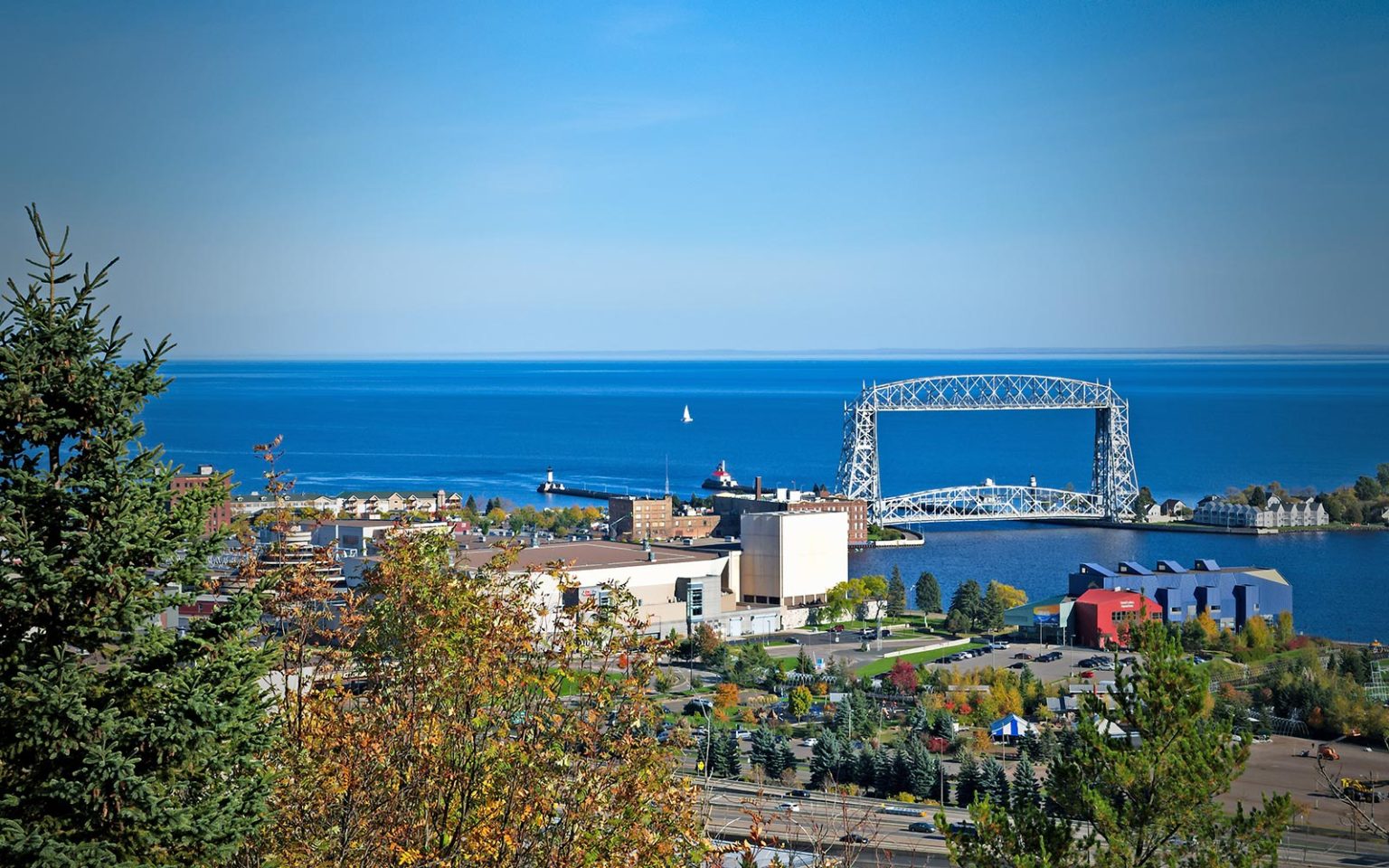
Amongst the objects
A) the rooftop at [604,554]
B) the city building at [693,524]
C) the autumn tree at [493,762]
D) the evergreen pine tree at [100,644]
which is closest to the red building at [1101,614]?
the rooftop at [604,554]

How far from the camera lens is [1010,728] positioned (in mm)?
12023

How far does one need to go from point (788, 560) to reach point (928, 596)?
189 centimetres

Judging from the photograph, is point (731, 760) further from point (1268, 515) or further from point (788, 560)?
point (1268, 515)

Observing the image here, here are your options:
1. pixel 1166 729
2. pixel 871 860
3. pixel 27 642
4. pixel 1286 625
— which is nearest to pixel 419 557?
pixel 27 642

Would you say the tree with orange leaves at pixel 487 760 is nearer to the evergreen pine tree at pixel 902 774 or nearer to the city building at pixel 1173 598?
the evergreen pine tree at pixel 902 774

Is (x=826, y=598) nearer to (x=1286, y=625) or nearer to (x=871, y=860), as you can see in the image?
(x=1286, y=625)

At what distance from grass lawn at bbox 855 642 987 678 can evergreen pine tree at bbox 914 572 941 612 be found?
2.08 meters

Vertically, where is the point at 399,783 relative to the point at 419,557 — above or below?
below

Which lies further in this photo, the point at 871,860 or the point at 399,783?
the point at 871,860

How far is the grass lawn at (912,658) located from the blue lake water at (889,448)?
5.37 meters

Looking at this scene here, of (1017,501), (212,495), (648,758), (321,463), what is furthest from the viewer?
(321,463)

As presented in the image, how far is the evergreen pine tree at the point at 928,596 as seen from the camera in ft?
62.6

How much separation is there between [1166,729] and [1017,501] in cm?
3157

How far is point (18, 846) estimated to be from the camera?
2441 mm
